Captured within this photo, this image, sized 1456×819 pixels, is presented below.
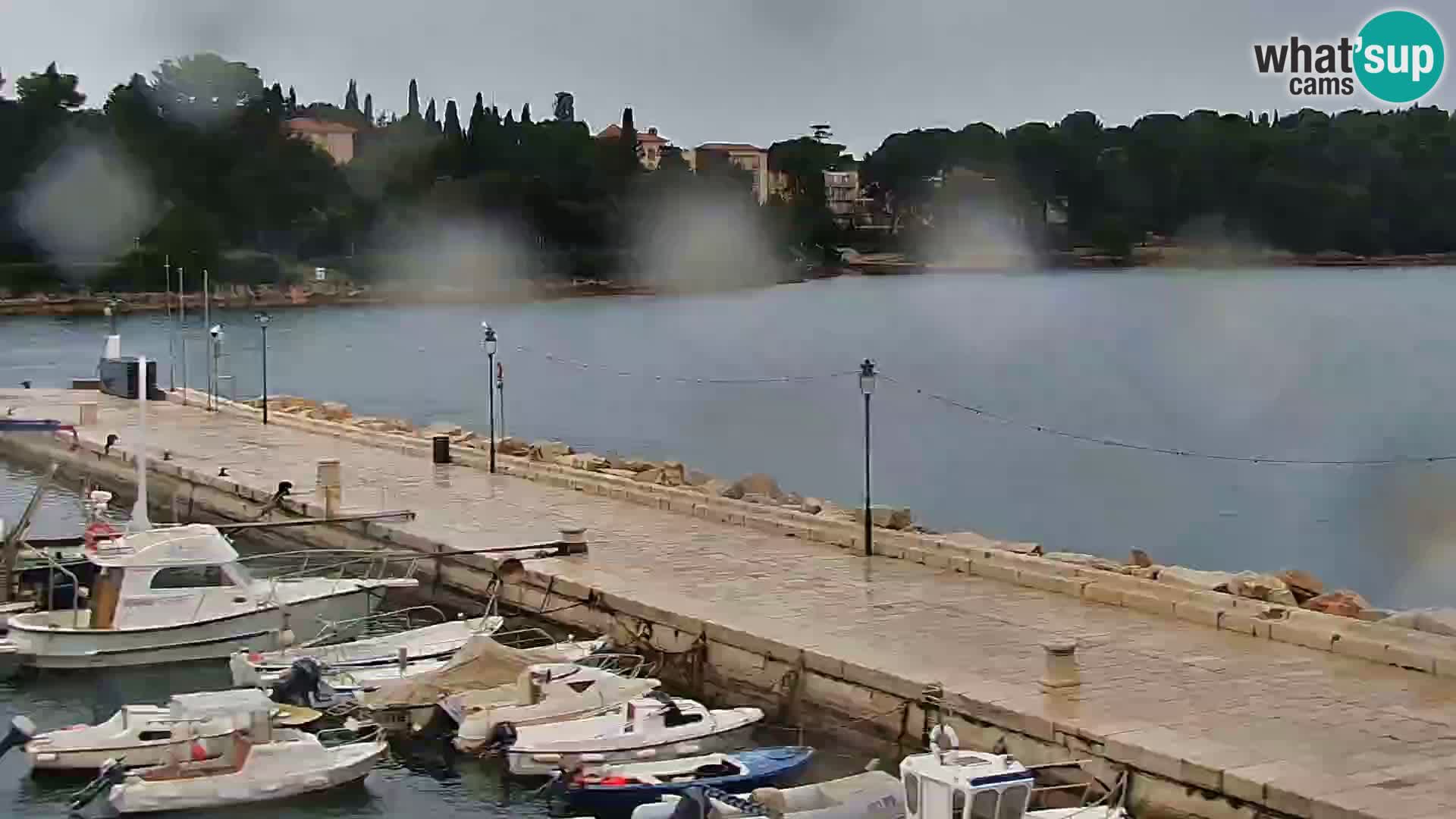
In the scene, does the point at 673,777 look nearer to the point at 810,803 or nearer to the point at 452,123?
the point at 810,803

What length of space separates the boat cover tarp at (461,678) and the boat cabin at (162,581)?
3.43 meters

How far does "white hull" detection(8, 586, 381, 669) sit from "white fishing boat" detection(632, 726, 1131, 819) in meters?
7.60

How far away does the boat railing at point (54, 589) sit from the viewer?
20.8 metres

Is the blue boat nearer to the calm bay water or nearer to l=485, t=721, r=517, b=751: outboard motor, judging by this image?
l=485, t=721, r=517, b=751: outboard motor

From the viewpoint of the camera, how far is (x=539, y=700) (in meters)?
17.4

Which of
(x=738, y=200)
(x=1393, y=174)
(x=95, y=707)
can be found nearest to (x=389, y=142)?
(x=738, y=200)

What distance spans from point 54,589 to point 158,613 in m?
1.76

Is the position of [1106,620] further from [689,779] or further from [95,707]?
[95,707]

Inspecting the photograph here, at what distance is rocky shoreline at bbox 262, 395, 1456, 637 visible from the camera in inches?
795

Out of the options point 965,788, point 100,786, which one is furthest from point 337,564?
point 965,788

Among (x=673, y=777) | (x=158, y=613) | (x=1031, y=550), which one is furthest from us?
(x=1031, y=550)

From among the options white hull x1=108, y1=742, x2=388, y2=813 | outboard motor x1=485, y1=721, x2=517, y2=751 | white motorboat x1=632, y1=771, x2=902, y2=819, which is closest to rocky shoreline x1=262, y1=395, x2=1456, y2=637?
white motorboat x1=632, y1=771, x2=902, y2=819

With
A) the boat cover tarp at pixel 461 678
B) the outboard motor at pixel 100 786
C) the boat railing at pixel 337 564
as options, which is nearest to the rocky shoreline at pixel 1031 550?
the boat railing at pixel 337 564

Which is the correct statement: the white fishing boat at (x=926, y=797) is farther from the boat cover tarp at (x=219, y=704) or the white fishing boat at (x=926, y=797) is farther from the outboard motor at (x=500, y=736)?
the boat cover tarp at (x=219, y=704)
